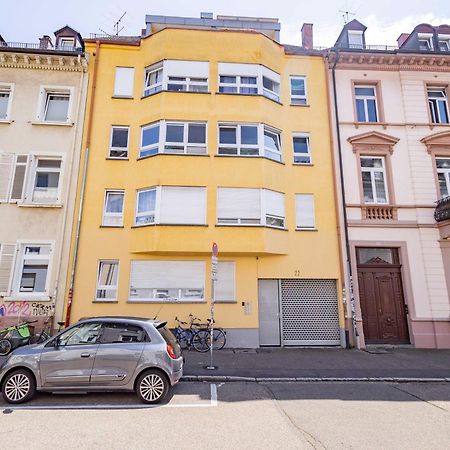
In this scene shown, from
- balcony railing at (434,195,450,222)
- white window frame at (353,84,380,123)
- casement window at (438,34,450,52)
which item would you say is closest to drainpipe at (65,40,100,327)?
white window frame at (353,84,380,123)

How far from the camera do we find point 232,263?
13070 mm

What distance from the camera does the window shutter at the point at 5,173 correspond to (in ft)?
43.3

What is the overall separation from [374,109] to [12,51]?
653 inches

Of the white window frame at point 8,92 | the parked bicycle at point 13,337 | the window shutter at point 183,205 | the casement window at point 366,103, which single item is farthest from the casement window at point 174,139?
the parked bicycle at point 13,337

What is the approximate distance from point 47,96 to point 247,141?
30.6ft

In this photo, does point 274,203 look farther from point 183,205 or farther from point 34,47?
point 34,47

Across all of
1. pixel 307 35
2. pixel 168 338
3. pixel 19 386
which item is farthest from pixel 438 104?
pixel 19 386

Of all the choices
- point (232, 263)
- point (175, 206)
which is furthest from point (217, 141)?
point (232, 263)

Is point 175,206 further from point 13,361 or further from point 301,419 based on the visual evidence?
point 301,419

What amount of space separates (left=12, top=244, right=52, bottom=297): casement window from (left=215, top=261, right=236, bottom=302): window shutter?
21.7ft

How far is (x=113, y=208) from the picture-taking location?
44.2 ft

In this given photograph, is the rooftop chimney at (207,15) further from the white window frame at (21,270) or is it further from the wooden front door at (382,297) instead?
the wooden front door at (382,297)

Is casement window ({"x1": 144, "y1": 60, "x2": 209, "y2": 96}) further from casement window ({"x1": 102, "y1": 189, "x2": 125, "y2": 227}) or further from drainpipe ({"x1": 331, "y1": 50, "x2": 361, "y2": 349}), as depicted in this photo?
drainpipe ({"x1": 331, "y1": 50, "x2": 361, "y2": 349})

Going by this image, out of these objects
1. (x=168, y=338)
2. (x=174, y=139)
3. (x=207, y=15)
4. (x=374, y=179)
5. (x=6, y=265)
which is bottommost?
(x=168, y=338)
